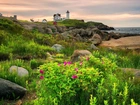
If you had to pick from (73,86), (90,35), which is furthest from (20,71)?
(90,35)

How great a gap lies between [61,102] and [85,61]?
2.04m

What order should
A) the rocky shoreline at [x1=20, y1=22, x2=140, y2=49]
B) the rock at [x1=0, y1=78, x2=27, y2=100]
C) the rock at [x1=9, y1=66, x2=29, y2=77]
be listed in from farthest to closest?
the rocky shoreline at [x1=20, y1=22, x2=140, y2=49] → the rock at [x1=9, y1=66, x2=29, y2=77] → the rock at [x1=0, y1=78, x2=27, y2=100]

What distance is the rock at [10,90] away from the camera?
901 cm

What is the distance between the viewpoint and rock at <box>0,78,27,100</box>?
9.01 metres

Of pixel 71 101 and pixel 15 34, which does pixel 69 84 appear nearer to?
pixel 71 101

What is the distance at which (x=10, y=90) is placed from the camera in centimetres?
907

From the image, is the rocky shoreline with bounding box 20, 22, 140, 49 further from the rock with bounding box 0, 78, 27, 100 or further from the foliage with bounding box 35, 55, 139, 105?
the foliage with bounding box 35, 55, 139, 105

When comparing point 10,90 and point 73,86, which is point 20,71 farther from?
point 73,86

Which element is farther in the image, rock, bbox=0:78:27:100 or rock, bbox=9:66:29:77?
rock, bbox=9:66:29:77

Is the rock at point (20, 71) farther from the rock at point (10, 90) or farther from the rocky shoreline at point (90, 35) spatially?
the rocky shoreline at point (90, 35)

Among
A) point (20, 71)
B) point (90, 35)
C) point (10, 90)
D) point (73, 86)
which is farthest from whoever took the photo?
point (90, 35)

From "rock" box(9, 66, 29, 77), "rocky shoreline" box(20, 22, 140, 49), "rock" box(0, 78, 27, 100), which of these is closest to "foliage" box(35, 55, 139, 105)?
"rock" box(0, 78, 27, 100)

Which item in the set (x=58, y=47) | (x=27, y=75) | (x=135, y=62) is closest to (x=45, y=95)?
(x=27, y=75)

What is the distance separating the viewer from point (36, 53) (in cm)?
1806
